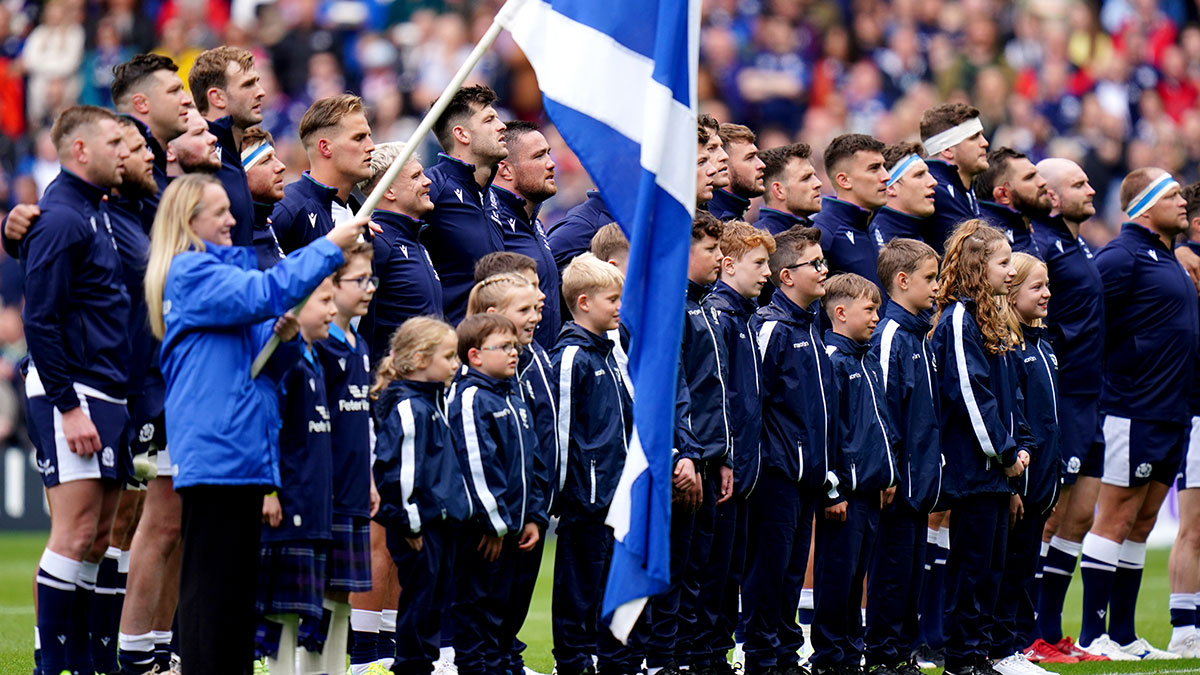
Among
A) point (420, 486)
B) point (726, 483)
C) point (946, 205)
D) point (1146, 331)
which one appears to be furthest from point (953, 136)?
point (420, 486)

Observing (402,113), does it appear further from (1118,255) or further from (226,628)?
(226,628)

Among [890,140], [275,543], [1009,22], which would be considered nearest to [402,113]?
[890,140]

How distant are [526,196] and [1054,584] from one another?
12.2 feet

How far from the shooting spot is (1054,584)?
9969 millimetres

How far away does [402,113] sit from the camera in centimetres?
1936

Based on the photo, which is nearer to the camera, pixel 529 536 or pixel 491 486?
pixel 491 486

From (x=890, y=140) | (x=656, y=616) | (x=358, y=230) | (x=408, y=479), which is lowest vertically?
(x=656, y=616)

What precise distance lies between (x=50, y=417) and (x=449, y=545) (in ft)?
5.19

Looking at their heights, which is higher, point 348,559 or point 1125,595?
point 348,559

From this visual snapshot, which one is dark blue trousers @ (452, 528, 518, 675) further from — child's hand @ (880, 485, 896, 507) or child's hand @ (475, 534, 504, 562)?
Result: child's hand @ (880, 485, 896, 507)

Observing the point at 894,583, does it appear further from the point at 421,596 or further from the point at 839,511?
the point at 421,596

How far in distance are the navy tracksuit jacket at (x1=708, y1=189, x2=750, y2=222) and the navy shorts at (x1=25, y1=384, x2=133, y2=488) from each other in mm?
3577

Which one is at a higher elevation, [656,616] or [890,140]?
[890,140]

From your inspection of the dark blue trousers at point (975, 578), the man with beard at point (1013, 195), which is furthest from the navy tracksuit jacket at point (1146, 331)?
the dark blue trousers at point (975, 578)
